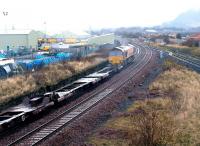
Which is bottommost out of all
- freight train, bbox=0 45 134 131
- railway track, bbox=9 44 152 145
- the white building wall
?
railway track, bbox=9 44 152 145

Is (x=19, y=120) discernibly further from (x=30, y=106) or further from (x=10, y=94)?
(x=10, y=94)

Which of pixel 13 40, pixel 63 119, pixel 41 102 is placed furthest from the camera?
pixel 13 40

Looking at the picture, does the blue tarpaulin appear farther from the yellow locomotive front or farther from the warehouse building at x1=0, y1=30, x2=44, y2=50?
the warehouse building at x1=0, y1=30, x2=44, y2=50

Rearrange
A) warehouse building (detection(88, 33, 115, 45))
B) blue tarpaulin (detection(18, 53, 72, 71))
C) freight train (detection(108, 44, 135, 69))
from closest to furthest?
blue tarpaulin (detection(18, 53, 72, 71))
freight train (detection(108, 44, 135, 69))
warehouse building (detection(88, 33, 115, 45))

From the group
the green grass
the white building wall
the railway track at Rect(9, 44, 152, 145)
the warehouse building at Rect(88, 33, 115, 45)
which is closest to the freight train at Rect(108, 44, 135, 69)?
the green grass

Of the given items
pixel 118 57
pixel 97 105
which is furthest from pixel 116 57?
pixel 97 105

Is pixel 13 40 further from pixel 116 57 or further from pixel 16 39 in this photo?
pixel 116 57


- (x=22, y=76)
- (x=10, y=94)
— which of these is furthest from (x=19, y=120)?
(x=22, y=76)

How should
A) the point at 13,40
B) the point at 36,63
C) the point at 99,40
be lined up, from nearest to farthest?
the point at 36,63
the point at 13,40
the point at 99,40

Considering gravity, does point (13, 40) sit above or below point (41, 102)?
above

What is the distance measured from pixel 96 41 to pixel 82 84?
53679 millimetres

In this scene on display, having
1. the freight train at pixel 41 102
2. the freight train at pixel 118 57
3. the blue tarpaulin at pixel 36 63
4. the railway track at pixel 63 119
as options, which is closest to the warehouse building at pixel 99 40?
the freight train at pixel 118 57

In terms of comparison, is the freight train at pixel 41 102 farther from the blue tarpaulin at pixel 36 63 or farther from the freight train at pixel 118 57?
the freight train at pixel 118 57

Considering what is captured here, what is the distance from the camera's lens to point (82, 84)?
32750mm
